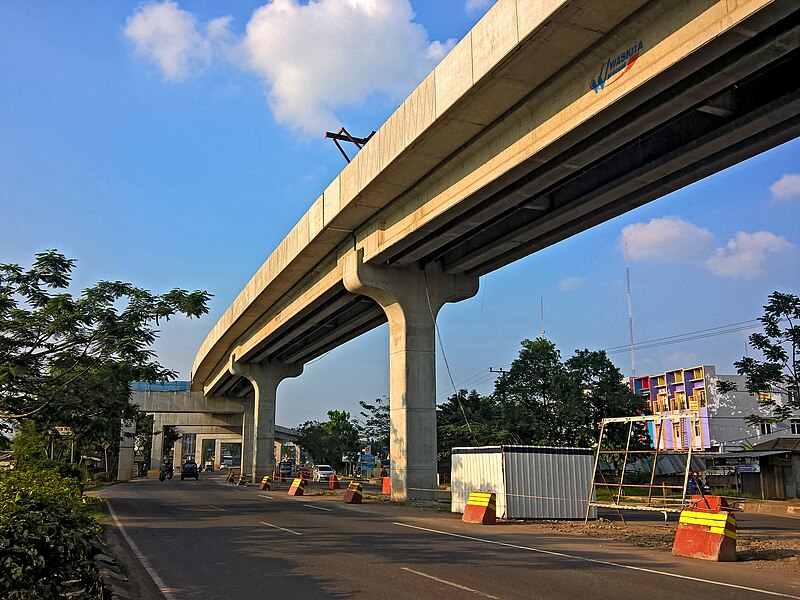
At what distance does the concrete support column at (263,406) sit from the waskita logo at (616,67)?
42730 millimetres

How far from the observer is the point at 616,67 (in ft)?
47.6

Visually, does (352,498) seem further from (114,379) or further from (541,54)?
(541,54)

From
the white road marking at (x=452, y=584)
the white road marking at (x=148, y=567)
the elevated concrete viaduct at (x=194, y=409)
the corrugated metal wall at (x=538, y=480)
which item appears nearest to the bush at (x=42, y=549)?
the white road marking at (x=148, y=567)

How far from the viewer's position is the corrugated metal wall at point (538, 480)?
829 inches

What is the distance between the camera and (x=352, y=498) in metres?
28.9

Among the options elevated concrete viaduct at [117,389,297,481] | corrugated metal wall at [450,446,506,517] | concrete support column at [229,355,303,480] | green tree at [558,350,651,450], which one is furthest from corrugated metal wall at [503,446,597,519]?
elevated concrete viaduct at [117,389,297,481]

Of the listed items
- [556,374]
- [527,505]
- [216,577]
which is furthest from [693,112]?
[556,374]

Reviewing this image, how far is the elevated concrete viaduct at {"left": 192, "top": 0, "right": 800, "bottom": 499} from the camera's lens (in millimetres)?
13523

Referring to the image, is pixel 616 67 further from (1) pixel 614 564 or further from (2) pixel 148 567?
(2) pixel 148 567

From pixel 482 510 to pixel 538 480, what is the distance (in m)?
2.45

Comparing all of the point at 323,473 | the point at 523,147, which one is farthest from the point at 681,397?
the point at 523,147

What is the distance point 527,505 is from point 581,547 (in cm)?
638

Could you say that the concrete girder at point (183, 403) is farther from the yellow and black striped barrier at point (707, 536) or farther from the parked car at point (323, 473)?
the yellow and black striped barrier at point (707, 536)

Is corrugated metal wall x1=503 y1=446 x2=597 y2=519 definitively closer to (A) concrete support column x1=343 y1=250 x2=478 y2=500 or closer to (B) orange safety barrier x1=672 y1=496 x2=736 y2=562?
(A) concrete support column x1=343 y1=250 x2=478 y2=500
